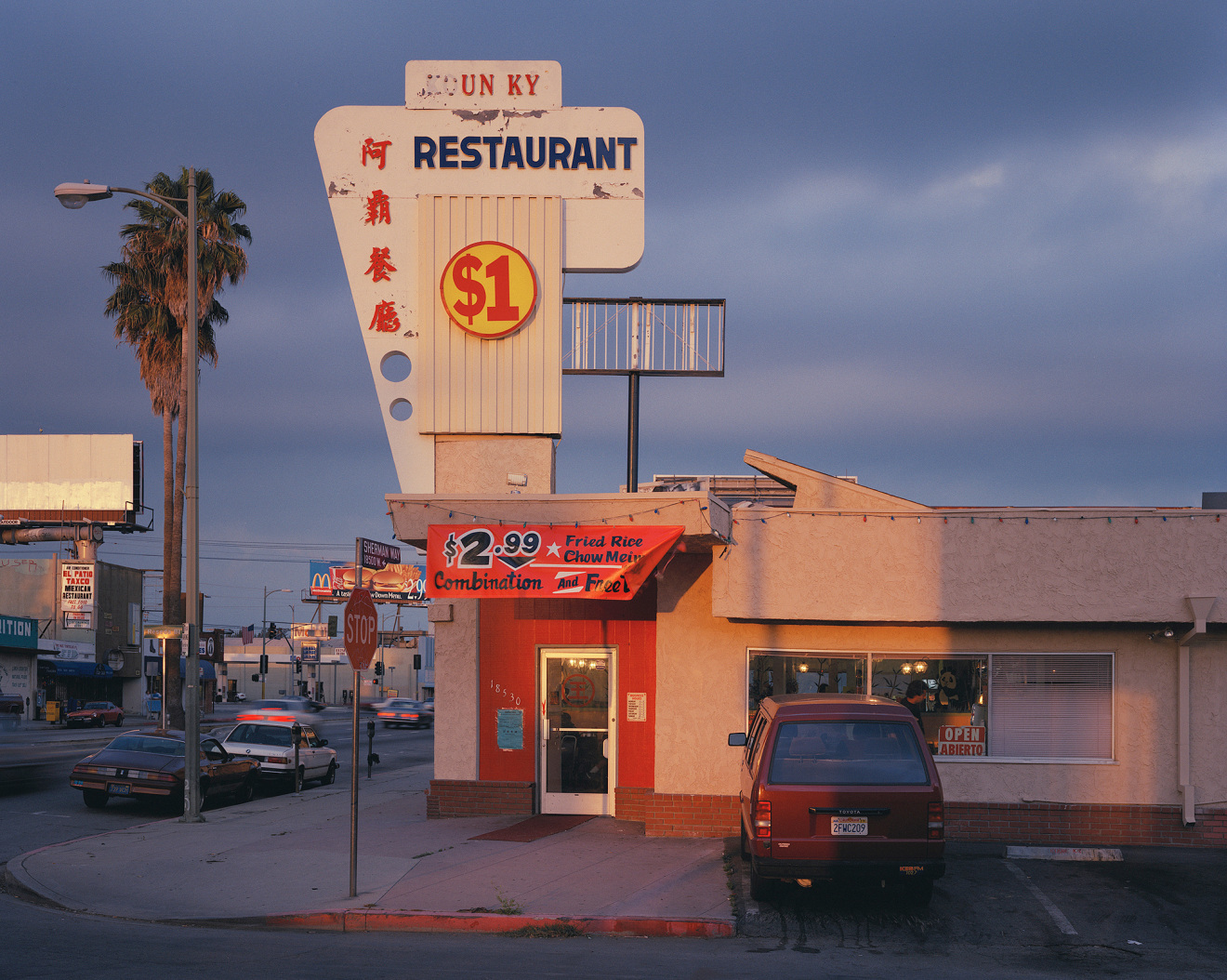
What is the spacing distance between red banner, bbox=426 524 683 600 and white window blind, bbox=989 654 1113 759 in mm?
4650

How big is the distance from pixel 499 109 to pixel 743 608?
835cm

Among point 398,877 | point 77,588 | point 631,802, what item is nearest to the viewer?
point 398,877

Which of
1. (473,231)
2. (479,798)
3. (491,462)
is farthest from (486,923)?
(473,231)

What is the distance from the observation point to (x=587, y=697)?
52.0 ft

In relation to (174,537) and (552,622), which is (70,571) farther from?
(552,622)

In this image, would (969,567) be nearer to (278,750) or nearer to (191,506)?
(191,506)

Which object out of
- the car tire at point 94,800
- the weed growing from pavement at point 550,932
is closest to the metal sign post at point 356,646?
the weed growing from pavement at point 550,932

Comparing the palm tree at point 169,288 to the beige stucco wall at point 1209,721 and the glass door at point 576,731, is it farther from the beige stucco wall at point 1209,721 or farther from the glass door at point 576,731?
the beige stucco wall at point 1209,721

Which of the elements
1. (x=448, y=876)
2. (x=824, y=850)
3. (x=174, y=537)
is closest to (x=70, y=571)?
(x=174, y=537)

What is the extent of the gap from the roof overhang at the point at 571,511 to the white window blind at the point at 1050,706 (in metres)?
4.03

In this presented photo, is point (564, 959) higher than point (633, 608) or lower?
lower

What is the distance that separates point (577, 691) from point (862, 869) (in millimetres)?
6706

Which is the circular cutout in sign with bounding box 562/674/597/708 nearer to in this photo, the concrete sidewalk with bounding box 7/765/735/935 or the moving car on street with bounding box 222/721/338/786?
the concrete sidewalk with bounding box 7/765/735/935

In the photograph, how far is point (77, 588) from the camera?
5412 cm
